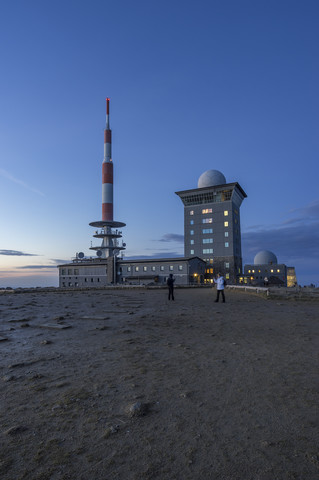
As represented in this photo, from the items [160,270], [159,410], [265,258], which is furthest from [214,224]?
[159,410]

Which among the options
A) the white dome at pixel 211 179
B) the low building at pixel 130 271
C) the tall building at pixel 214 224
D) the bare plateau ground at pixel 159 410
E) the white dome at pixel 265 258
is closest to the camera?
the bare plateau ground at pixel 159 410

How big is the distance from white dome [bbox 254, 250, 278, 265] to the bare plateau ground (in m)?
90.4

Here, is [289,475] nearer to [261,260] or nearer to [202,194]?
[202,194]

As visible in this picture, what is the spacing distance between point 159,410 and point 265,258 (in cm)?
9591

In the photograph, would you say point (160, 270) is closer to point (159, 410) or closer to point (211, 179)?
point (211, 179)

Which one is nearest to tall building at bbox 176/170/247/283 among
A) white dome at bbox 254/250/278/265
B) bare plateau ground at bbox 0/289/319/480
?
white dome at bbox 254/250/278/265

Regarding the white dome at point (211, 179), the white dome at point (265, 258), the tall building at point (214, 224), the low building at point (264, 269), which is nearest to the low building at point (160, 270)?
the tall building at point (214, 224)

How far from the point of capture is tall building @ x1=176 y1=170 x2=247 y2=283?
262ft

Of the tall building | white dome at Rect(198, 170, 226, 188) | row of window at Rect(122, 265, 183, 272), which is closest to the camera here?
row of window at Rect(122, 265, 183, 272)

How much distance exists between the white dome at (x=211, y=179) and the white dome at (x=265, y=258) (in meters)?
29.5

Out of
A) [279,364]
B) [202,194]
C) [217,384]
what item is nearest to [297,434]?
[217,384]

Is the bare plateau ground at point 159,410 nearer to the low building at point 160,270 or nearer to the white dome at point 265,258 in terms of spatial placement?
the low building at point 160,270

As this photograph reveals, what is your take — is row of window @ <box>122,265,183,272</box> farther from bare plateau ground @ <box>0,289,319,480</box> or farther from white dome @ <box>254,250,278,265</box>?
bare plateau ground @ <box>0,289,319,480</box>

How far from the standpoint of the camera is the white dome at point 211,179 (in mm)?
84375
